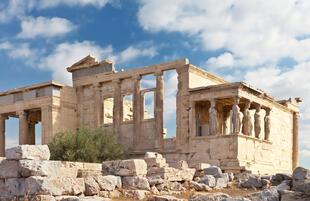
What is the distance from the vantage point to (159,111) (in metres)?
19.7

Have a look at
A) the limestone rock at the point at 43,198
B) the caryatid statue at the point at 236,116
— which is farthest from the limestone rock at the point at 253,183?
the limestone rock at the point at 43,198

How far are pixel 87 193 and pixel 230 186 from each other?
484 cm

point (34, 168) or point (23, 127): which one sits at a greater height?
point (23, 127)

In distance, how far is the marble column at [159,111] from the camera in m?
19.6

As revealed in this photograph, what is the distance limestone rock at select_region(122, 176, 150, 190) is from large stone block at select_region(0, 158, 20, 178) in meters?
2.97

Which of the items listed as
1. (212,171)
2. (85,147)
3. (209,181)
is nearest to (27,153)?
(209,181)

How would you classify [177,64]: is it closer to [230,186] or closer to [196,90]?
[196,90]

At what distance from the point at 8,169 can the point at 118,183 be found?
2791 millimetres

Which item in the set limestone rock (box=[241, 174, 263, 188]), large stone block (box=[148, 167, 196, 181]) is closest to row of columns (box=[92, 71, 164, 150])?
large stone block (box=[148, 167, 196, 181])

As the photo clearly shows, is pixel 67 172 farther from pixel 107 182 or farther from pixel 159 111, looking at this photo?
pixel 159 111

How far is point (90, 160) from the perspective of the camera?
19.1 m

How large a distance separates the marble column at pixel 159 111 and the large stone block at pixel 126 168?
817 cm

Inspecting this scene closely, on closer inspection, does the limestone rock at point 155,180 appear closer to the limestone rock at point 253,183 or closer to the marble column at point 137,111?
the limestone rock at point 253,183

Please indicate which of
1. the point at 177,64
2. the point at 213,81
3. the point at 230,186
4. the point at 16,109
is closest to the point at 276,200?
the point at 230,186
